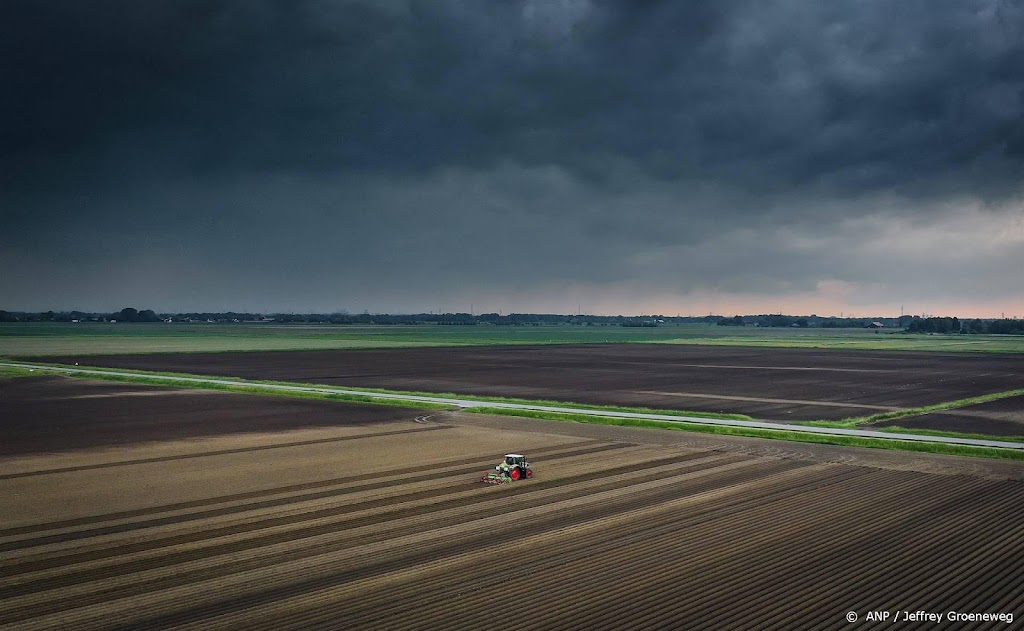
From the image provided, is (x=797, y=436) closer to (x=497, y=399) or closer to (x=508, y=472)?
(x=508, y=472)

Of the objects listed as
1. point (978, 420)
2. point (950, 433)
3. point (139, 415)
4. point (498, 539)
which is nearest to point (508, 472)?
point (498, 539)

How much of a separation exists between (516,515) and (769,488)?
1060 cm

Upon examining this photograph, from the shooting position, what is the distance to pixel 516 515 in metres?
25.7

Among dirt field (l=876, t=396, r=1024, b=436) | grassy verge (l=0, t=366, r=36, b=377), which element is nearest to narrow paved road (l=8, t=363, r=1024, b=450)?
dirt field (l=876, t=396, r=1024, b=436)

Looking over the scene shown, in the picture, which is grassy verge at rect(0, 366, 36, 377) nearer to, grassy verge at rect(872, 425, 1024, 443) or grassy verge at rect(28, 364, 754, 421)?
grassy verge at rect(28, 364, 754, 421)

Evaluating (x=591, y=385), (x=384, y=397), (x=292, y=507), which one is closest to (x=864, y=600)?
(x=292, y=507)

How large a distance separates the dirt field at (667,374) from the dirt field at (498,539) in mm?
21303

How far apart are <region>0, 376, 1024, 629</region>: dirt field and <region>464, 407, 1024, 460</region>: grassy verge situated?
226 cm

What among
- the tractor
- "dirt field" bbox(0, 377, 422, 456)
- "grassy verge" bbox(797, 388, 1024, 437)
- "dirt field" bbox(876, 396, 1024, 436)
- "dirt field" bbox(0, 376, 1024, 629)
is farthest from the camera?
"grassy verge" bbox(797, 388, 1024, 437)

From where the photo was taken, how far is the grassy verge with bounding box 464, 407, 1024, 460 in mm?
37594

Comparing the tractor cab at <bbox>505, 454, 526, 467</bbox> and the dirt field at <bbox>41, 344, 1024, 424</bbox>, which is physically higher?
the dirt field at <bbox>41, 344, 1024, 424</bbox>

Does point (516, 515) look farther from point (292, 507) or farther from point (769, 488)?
point (769, 488)

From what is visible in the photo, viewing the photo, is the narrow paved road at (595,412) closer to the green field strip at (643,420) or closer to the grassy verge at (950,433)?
the green field strip at (643,420)

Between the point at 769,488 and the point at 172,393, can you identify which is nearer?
the point at 769,488
